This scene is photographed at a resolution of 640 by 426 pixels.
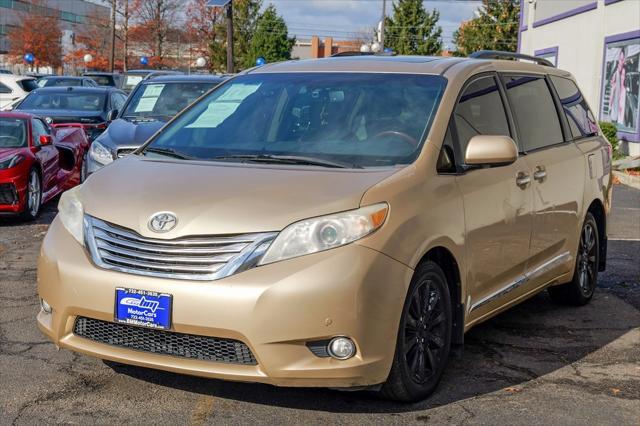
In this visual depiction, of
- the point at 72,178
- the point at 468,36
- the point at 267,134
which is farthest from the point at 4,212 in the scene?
the point at 468,36

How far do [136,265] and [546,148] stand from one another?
318 cm

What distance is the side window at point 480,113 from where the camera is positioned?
5.42 metres

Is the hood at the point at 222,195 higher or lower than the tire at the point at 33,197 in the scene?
higher

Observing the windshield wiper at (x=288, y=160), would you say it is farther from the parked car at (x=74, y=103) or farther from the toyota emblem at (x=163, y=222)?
the parked car at (x=74, y=103)

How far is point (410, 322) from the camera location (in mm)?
4637

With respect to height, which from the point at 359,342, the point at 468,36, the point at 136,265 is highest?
the point at 468,36

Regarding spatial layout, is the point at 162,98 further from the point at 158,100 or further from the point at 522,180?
the point at 522,180

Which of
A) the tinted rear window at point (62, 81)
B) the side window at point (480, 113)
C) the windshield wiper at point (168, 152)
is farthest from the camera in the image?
the tinted rear window at point (62, 81)

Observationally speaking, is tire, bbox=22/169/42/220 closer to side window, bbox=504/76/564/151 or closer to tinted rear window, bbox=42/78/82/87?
side window, bbox=504/76/564/151

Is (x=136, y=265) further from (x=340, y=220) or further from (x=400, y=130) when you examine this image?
(x=400, y=130)

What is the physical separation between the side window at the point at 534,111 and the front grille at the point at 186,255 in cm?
253

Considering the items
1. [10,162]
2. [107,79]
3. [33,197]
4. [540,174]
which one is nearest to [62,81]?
[107,79]

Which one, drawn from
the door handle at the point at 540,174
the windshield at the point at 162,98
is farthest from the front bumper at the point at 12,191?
the door handle at the point at 540,174

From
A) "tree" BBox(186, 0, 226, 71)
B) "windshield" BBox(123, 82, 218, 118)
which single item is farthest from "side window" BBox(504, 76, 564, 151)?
"tree" BBox(186, 0, 226, 71)
